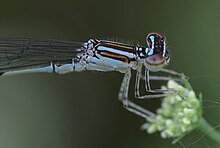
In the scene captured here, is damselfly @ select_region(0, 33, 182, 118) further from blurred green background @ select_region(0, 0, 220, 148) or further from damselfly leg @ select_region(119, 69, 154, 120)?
blurred green background @ select_region(0, 0, 220, 148)

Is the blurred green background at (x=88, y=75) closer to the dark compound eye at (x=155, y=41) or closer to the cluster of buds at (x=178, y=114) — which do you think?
the dark compound eye at (x=155, y=41)

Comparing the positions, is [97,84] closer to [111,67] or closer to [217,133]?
[111,67]

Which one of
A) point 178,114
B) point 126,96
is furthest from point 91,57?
point 178,114

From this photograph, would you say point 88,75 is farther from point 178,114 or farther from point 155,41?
point 178,114

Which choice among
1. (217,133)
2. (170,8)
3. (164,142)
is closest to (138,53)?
(164,142)

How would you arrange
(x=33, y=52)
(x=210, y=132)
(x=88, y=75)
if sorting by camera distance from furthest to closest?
(x=88, y=75) → (x=33, y=52) → (x=210, y=132)

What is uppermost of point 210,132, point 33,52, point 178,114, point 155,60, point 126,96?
point 33,52

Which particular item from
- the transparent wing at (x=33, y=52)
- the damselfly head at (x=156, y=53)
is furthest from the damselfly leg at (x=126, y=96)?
the transparent wing at (x=33, y=52)

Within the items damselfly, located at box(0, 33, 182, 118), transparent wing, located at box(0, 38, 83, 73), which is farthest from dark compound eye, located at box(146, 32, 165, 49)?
transparent wing, located at box(0, 38, 83, 73)
